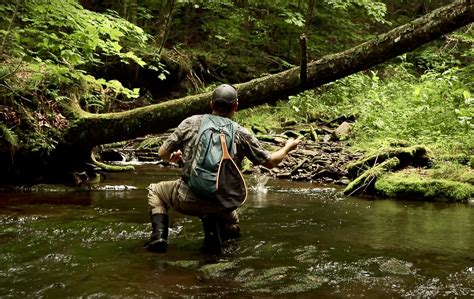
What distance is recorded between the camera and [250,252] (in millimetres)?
4688

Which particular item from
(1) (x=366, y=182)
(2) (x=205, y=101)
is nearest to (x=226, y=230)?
(2) (x=205, y=101)

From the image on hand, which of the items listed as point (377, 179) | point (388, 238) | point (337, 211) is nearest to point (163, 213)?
point (388, 238)

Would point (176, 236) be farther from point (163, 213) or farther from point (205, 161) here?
point (205, 161)

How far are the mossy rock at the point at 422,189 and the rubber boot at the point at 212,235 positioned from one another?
4.72m

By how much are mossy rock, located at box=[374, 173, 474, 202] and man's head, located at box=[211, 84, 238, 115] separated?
4.85 m

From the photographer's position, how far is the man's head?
460cm

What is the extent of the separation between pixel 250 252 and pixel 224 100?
150 cm

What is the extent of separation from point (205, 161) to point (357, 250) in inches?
71.0

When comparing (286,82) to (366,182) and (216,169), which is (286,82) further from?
(366,182)

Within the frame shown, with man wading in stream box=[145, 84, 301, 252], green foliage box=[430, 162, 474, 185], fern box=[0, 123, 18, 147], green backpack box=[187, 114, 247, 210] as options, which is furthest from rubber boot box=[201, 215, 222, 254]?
green foliage box=[430, 162, 474, 185]

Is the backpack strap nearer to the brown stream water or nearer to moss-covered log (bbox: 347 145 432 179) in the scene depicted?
the brown stream water

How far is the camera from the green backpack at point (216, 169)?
4289 millimetres

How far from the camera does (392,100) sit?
1603cm

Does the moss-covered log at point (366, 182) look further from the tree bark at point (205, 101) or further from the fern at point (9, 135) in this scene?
the fern at point (9, 135)
